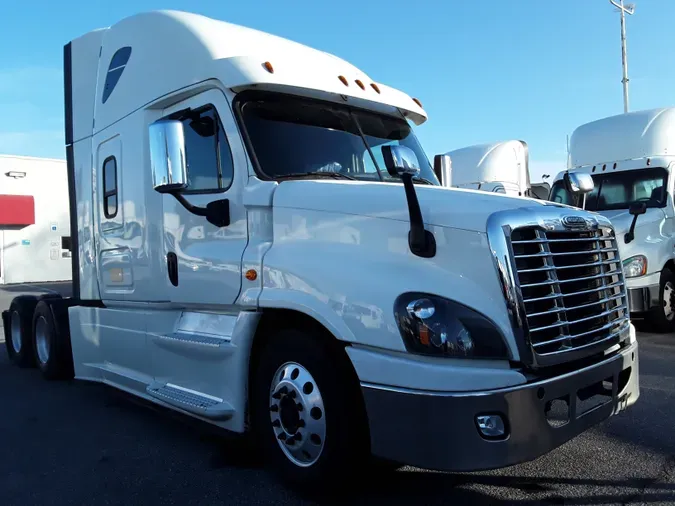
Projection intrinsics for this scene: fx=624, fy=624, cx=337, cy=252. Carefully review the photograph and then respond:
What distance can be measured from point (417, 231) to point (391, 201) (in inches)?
13.0

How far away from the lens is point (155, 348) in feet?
16.3

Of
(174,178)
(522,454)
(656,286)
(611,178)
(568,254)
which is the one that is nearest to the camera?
(522,454)

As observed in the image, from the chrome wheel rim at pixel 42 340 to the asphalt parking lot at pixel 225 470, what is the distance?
159 centimetres

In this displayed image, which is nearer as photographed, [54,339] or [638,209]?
[54,339]

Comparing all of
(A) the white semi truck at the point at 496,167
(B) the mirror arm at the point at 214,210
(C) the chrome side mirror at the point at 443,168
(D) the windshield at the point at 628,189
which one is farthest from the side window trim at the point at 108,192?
(A) the white semi truck at the point at 496,167

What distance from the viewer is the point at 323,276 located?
3480 mm

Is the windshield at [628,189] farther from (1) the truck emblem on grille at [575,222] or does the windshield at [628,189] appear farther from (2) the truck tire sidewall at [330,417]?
(2) the truck tire sidewall at [330,417]

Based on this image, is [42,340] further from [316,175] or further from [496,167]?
Answer: [496,167]

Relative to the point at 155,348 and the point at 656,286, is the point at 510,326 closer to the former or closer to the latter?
the point at 155,348

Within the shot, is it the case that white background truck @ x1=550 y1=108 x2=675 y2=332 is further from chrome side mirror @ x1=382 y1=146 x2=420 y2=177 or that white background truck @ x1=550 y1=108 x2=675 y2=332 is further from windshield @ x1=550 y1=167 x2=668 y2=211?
chrome side mirror @ x1=382 y1=146 x2=420 y2=177

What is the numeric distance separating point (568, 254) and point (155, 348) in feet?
10.5

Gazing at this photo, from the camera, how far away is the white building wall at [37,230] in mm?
28531

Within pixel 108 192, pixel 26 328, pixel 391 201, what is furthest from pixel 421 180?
pixel 26 328

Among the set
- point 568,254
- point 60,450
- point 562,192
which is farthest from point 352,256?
point 562,192
